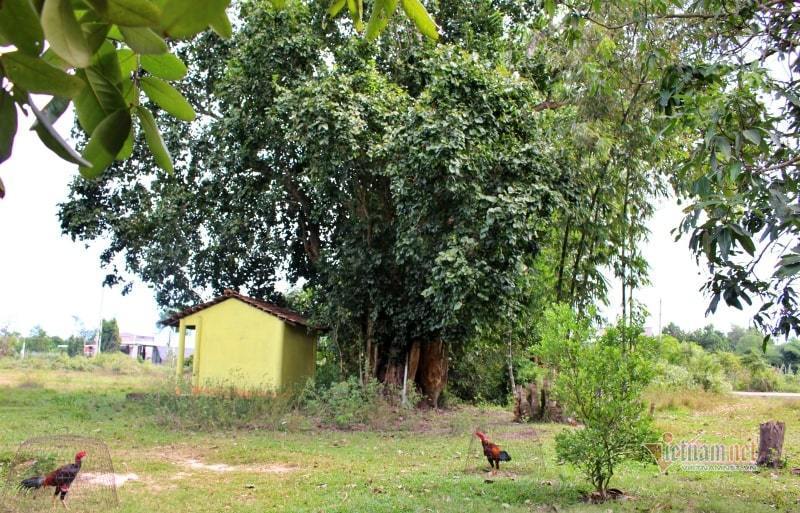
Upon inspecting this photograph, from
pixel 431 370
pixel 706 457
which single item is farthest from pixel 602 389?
pixel 431 370

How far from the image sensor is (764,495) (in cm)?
624

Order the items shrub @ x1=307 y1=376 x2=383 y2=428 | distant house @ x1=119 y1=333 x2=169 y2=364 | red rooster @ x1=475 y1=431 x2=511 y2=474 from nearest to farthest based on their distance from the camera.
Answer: red rooster @ x1=475 y1=431 x2=511 y2=474
shrub @ x1=307 y1=376 x2=383 y2=428
distant house @ x1=119 y1=333 x2=169 y2=364

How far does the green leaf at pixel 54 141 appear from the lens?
58 centimetres

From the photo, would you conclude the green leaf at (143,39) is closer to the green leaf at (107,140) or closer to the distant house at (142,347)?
the green leaf at (107,140)

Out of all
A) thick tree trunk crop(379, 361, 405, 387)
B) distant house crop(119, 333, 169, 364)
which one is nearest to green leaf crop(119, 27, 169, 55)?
thick tree trunk crop(379, 361, 405, 387)

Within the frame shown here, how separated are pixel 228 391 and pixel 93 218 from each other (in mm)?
5331

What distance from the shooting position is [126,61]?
758 millimetres

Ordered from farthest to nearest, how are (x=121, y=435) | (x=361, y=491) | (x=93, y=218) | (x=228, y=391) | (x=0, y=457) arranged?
(x=93, y=218) < (x=228, y=391) < (x=121, y=435) < (x=0, y=457) < (x=361, y=491)

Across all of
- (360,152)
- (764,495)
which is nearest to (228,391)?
(360,152)

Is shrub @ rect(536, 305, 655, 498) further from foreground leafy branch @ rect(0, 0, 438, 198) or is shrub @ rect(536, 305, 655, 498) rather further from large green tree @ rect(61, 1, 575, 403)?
foreground leafy branch @ rect(0, 0, 438, 198)

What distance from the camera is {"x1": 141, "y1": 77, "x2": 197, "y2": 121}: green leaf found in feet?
2.57

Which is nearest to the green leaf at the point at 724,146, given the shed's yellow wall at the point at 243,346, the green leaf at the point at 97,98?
the green leaf at the point at 97,98

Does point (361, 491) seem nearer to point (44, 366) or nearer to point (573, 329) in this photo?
point (573, 329)

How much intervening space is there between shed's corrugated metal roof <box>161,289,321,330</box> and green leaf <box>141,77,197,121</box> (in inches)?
558
